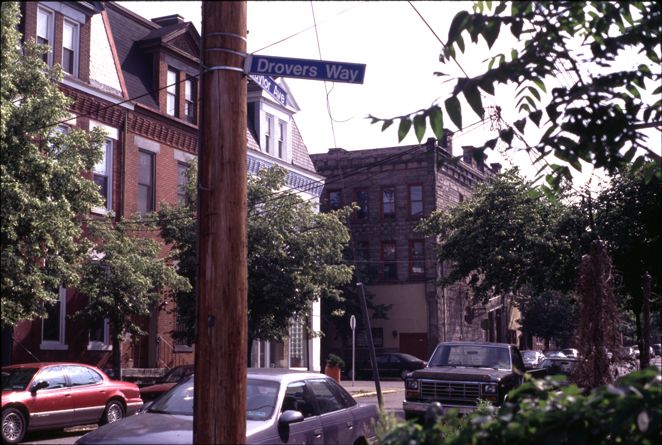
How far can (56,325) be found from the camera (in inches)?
947

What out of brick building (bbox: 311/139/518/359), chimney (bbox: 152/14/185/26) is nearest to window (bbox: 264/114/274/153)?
chimney (bbox: 152/14/185/26)

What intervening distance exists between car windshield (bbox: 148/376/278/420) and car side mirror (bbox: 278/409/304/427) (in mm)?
217

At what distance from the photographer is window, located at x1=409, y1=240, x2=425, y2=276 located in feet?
169

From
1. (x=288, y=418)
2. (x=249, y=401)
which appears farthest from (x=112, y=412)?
(x=288, y=418)

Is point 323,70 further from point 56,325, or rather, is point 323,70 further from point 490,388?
point 56,325

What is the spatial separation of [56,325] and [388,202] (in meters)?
31.0

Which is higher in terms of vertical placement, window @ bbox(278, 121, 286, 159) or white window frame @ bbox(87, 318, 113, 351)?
window @ bbox(278, 121, 286, 159)

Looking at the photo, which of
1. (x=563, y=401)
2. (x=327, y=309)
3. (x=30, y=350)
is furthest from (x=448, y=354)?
(x=327, y=309)

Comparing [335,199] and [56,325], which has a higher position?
[335,199]

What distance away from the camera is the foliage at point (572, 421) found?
4289 mm

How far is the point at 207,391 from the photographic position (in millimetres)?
5695

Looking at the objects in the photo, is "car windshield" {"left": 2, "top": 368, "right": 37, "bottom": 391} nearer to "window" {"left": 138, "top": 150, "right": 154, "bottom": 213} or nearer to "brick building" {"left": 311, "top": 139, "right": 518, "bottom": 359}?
"window" {"left": 138, "top": 150, "right": 154, "bottom": 213}

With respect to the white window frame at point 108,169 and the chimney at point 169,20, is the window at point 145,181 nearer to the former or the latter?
the white window frame at point 108,169

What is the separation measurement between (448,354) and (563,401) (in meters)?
13.4
